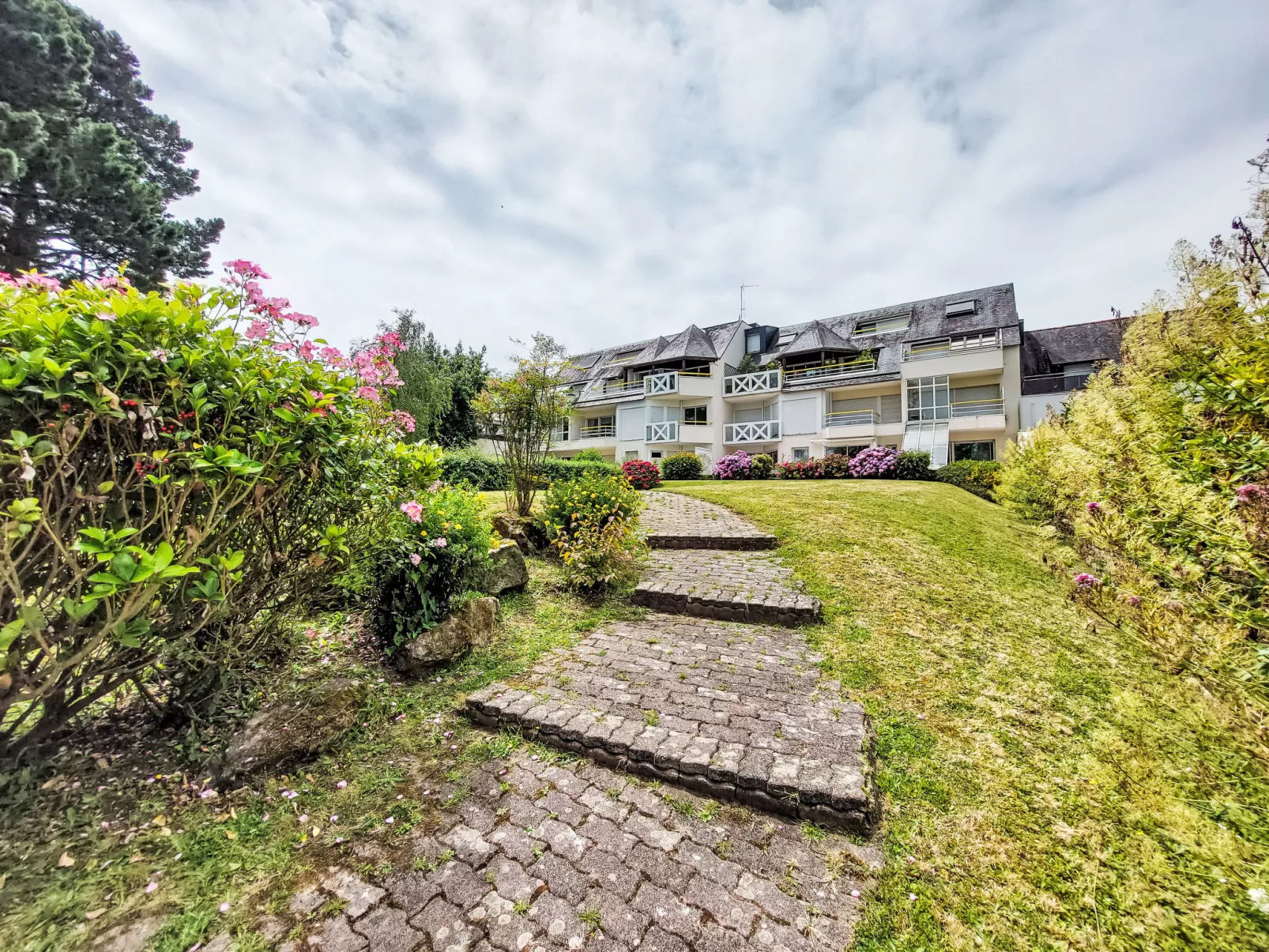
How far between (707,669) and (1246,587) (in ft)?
11.1

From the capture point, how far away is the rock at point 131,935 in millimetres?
1683

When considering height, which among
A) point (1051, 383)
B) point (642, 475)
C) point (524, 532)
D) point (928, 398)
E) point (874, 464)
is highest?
point (1051, 383)

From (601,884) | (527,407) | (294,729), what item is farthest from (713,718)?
(527,407)

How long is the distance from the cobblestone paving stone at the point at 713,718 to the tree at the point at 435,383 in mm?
15596

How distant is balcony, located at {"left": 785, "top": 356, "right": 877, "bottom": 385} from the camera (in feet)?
79.9

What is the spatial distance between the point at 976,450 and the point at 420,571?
26520 millimetres

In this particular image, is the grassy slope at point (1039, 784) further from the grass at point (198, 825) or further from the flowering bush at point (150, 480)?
the flowering bush at point (150, 480)

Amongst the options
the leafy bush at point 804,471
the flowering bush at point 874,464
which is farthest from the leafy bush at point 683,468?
the flowering bush at point 874,464

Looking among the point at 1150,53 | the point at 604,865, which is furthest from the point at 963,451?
the point at 604,865

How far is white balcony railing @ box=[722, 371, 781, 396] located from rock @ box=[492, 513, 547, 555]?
70.3ft

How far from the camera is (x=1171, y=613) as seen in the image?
287cm

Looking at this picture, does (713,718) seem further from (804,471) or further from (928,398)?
(928,398)

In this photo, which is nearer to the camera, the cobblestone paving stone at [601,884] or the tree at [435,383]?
the cobblestone paving stone at [601,884]

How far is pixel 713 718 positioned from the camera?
10.6ft
